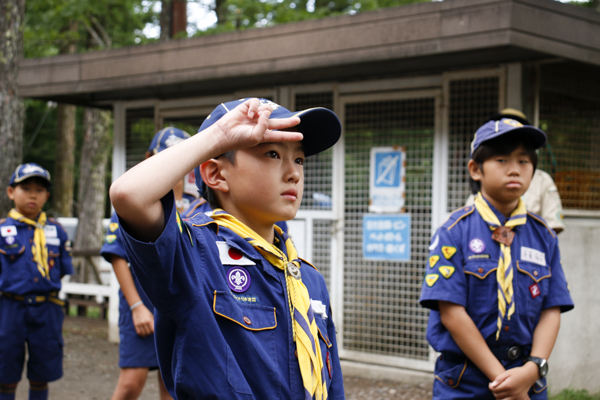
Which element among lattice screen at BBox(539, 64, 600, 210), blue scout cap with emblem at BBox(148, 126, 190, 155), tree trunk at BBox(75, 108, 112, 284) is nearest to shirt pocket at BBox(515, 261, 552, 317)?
blue scout cap with emblem at BBox(148, 126, 190, 155)

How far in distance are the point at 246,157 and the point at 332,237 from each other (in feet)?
15.6

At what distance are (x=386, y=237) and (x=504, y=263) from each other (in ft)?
11.1

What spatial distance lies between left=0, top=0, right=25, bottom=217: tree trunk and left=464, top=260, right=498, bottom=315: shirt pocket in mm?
5996

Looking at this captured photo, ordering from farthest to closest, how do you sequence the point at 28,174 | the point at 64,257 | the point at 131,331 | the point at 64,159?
the point at 64,159, the point at 64,257, the point at 28,174, the point at 131,331

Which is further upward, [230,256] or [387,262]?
[230,256]

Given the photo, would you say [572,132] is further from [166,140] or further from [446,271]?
[166,140]

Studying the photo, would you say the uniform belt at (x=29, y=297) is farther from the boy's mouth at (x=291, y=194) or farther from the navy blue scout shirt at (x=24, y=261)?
the boy's mouth at (x=291, y=194)

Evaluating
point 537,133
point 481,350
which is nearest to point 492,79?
point 537,133

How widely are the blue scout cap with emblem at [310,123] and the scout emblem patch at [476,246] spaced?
1.13m

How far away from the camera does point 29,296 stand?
459cm

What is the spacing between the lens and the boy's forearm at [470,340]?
2.54m

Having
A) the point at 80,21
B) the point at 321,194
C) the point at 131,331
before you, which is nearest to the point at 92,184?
the point at 80,21

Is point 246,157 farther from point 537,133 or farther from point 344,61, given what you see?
point 344,61

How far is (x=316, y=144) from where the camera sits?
188 centimetres
